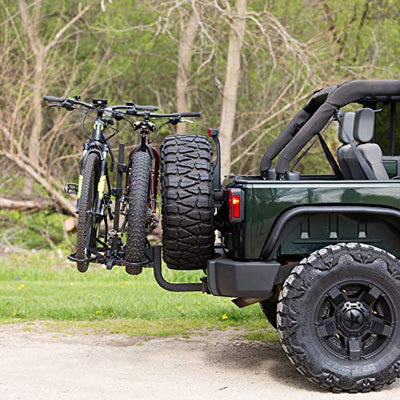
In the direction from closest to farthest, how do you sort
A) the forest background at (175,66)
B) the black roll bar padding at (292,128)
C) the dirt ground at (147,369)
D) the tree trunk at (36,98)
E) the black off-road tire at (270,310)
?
the dirt ground at (147,369)
the black roll bar padding at (292,128)
the black off-road tire at (270,310)
the forest background at (175,66)
the tree trunk at (36,98)

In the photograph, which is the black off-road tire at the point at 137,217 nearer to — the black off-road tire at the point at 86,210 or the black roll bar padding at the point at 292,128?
the black off-road tire at the point at 86,210

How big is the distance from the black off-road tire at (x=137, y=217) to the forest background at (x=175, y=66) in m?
6.96

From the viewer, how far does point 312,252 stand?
203 inches

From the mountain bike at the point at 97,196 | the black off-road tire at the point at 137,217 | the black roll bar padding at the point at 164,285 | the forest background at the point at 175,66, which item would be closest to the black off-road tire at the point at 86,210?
the mountain bike at the point at 97,196

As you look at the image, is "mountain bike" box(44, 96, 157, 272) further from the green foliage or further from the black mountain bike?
the green foliage

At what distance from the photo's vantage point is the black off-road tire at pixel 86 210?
553cm

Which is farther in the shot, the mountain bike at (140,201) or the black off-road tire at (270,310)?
the black off-road tire at (270,310)

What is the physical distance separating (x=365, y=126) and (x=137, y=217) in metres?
1.70

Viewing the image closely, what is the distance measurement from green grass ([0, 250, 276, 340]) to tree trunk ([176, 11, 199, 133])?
5.86m

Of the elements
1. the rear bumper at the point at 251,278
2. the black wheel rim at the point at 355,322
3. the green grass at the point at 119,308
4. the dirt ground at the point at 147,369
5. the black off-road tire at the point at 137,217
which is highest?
the black off-road tire at the point at 137,217

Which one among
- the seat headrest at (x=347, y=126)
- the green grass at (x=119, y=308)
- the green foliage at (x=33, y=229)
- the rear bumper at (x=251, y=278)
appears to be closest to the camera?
the rear bumper at (x=251, y=278)

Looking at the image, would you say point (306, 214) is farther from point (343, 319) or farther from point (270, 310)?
point (270, 310)

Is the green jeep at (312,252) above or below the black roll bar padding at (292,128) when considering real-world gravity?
below

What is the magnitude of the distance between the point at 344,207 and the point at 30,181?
936 cm
